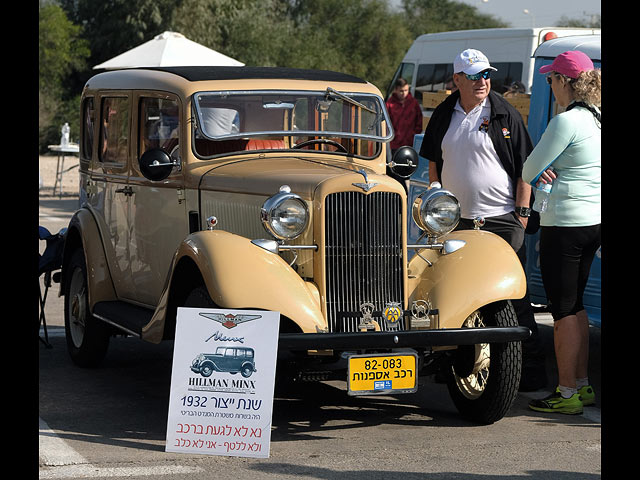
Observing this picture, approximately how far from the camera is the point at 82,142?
26.3ft

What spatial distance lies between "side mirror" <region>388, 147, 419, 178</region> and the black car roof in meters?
0.71

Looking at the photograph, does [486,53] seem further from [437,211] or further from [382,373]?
[382,373]

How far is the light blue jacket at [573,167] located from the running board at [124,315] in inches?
95.7

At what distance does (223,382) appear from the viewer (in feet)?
17.1

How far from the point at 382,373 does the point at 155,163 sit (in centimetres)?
197

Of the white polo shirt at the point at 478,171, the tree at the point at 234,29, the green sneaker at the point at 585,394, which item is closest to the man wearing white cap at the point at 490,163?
the white polo shirt at the point at 478,171

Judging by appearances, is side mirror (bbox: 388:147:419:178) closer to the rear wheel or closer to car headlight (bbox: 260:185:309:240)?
car headlight (bbox: 260:185:309:240)

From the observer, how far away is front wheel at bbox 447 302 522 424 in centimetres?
586

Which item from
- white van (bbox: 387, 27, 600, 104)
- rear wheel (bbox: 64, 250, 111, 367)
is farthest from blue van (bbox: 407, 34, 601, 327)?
white van (bbox: 387, 27, 600, 104)

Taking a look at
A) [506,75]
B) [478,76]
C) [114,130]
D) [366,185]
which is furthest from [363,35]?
[366,185]

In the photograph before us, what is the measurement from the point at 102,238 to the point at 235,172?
1568 mm
